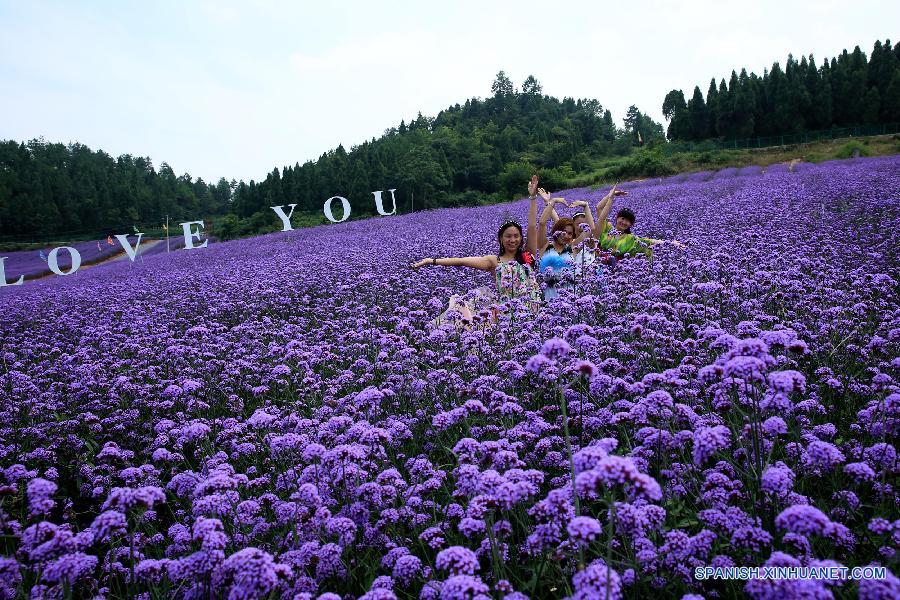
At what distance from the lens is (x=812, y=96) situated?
46.8m

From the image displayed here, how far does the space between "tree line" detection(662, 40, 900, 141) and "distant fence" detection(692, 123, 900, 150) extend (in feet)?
4.98

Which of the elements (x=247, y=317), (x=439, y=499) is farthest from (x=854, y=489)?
(x=247, y=317)

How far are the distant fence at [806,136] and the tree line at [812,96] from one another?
4.98 feet

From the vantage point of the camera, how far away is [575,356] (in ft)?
11.9

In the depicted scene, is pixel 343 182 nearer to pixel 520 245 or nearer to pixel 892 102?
pixel 520 245

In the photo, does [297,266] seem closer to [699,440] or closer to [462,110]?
[699,440]

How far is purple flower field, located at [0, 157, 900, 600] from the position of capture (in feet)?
6.37

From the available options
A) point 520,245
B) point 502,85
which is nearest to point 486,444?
point 520,245

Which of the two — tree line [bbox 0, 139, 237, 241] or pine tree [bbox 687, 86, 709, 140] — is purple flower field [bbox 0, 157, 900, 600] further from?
pine tree [bbox 687, 86, 709, 140]

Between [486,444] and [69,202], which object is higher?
[69,202]

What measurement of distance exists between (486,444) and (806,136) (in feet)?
175

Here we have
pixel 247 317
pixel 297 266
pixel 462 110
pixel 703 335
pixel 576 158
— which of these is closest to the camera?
pixel 703 335

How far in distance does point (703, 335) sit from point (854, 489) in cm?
120

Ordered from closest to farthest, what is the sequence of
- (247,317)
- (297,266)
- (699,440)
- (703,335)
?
(699,440) → (703,335) → (247,317) → (297,266)
